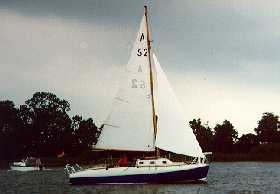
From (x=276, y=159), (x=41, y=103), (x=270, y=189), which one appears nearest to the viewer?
(x=270, y=189)

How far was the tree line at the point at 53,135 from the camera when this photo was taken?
156375 mm

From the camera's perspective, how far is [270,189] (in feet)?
197

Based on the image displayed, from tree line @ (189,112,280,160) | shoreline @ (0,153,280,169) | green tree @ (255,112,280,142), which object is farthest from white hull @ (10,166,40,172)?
green tree @ (255,112,280,142)

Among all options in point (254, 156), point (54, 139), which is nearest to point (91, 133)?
point (54, 139)

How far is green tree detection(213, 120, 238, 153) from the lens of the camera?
17588cm

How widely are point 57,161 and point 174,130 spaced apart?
301 feet

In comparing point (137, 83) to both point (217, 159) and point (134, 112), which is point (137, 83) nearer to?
point (134, 112)

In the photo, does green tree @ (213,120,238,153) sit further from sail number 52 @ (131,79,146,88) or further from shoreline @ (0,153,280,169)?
sail number 52 @ (131,79,146,88)

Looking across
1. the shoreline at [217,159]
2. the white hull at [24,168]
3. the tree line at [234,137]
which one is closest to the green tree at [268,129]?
the tree line at [234,137]

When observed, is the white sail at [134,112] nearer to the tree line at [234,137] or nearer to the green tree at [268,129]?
the tree line at [234,137]

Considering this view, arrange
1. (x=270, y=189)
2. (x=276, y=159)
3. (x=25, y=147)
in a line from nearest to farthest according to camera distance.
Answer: (x=270, y=189) < (x=276, y=159) < (x=25, y=147)

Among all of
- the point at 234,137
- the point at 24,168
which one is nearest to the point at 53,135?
the point at 24,168

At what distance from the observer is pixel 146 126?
63.4m

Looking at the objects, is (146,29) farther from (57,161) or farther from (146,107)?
(57,161)
